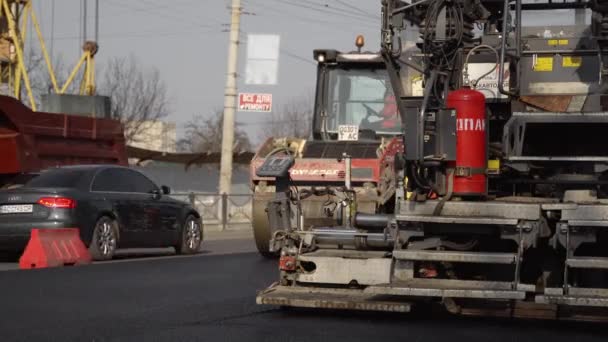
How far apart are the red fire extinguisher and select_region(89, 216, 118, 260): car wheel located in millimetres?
9391

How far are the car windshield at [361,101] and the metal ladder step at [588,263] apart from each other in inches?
403

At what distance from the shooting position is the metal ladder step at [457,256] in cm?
883

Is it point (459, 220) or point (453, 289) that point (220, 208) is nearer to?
point (459, 220)

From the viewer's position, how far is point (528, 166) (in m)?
9.54

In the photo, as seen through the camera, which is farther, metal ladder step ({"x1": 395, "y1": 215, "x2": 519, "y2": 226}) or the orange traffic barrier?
the orange traffic barrier

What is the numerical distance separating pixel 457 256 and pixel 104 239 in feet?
32.3

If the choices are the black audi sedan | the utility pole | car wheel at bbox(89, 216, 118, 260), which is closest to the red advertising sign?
the utility pole

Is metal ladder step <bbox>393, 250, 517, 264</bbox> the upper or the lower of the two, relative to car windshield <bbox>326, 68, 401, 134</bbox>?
lower

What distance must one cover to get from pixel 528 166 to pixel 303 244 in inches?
80.8

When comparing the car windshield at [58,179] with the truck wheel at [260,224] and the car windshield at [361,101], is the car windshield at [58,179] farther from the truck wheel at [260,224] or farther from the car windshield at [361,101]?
the car windshield at [361,101]

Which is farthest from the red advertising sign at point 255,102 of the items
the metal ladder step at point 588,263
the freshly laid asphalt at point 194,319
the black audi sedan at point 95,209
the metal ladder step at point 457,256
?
the metal ladder step at point 588,263

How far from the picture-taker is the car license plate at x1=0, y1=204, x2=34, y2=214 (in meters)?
17.4

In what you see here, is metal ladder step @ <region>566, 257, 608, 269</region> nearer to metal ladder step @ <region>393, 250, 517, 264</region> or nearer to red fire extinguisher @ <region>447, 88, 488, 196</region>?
metal ladder step @ <region>393, 250, 517, 264</region>

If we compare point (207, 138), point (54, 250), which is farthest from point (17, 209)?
point (207, 138)
